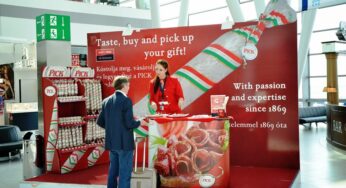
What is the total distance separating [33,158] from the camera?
662 centimetres

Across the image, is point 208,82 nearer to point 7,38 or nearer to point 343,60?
point 7,38

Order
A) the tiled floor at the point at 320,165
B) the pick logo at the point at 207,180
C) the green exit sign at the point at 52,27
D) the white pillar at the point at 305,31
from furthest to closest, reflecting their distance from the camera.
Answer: the white pillar at the point at 305,31, the green exit sign at the point at 52,27, the tiled floor at the point at 320,165, the pick logo at the point at 207,180

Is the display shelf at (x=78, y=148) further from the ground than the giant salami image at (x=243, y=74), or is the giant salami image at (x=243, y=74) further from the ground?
the giant salami image at (x=243, y=74)

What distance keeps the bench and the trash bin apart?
1031cm

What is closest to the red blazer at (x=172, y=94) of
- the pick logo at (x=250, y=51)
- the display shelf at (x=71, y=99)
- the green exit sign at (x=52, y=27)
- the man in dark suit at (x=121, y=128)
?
the pick logo at (x=250, y=51)

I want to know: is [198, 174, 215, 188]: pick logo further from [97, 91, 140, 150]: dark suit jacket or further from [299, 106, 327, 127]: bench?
[299, 106, 327, 127]: bench

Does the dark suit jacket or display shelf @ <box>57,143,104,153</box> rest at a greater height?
the dark suit jacket

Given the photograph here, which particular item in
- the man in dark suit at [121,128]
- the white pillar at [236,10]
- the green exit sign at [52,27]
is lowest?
the man in dark suit at [121,128]

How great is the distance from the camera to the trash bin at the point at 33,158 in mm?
6539

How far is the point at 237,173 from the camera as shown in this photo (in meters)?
6.26

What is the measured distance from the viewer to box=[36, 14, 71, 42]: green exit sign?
6.76 metres

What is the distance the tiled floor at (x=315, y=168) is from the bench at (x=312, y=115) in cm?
396

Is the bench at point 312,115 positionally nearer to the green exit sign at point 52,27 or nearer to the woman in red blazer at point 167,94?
the woman in red blazer at point 167,94

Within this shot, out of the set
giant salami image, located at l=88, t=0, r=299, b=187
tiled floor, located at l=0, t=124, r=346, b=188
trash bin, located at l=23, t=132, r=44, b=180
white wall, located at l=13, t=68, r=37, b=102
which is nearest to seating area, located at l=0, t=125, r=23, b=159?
tiled floor, located at l=0, t=124, r=346, b=188
